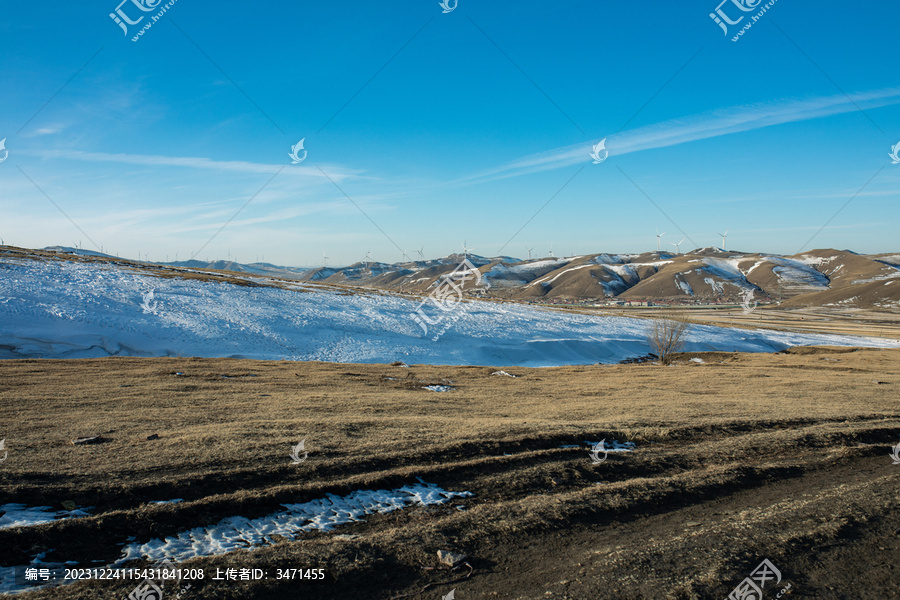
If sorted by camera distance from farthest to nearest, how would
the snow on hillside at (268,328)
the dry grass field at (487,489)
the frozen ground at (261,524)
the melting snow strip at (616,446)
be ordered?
the snow on hillside at (268,328)
the melting snow strip at (616,446)
the frozen ground at (261,524)
the dry grass field at (487,489)

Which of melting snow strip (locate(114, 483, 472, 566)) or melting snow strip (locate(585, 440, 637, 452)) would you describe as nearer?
melting snow strip (locate(114, 483, 472, 566))

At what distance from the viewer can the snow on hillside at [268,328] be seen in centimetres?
4069

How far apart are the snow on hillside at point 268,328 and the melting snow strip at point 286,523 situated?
36.2 metres

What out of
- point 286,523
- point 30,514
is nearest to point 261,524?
point 286,523

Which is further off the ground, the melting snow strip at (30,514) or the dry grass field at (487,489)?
the melting snow strip at (30,514)

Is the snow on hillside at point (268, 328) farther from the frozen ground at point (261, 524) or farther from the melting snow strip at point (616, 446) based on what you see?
the frozen ground at point (261, 524)

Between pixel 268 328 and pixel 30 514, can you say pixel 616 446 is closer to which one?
pixel 30 514

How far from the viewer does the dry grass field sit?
661 centimetres

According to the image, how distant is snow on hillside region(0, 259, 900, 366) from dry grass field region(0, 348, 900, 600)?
22.9m

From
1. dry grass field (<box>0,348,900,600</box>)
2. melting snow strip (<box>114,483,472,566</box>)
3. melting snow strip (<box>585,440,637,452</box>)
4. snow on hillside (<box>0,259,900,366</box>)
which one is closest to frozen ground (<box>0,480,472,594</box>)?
melting snow strip (<box>114,483,472,566</box>)

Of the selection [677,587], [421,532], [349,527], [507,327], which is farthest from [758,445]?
[507,327]

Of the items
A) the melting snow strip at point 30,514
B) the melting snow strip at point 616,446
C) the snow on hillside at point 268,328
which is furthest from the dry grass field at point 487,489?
the snow on hillside at point 268,328

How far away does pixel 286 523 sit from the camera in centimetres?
794

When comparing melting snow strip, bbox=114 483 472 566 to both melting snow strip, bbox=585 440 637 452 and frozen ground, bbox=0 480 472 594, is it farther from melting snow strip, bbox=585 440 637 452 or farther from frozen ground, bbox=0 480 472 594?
melting snow strip, bbox=585 440 637 452
